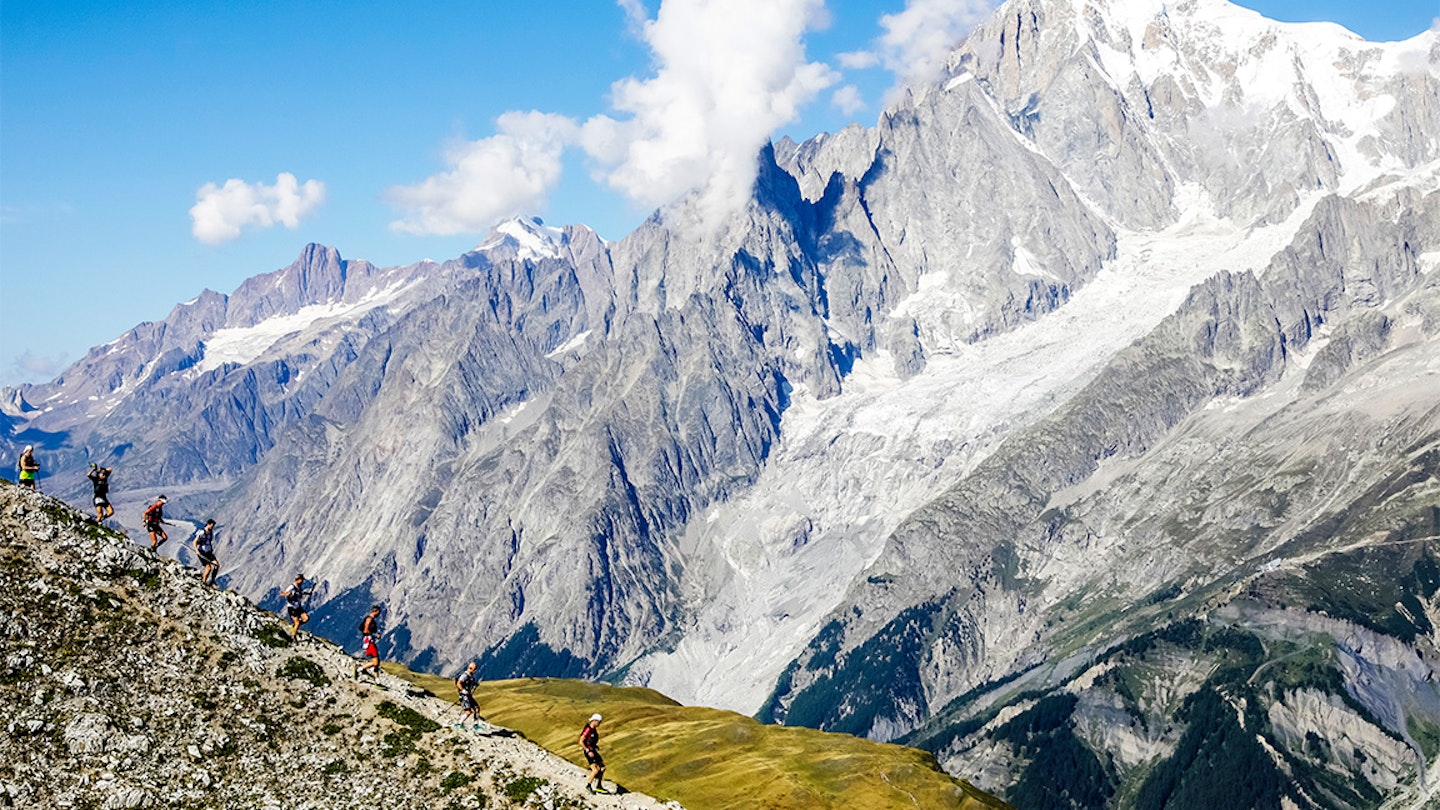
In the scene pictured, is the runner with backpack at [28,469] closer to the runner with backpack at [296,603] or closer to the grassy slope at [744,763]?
the runner with backpack at [296,603]

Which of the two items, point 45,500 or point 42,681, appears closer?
point 42,681

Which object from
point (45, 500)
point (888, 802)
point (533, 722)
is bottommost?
point (888, 802)

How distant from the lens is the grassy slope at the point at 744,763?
416 feet

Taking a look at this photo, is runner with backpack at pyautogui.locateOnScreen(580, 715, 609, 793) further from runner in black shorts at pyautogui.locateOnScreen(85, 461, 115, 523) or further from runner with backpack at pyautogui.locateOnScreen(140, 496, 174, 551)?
runner in black shorts at pyautogui.locateOnScreen(85, 461, 115, 523)

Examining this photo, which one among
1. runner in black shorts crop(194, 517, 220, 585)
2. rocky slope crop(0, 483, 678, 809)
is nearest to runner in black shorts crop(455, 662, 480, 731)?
rocky slope crop(0, 483, 678, 809)

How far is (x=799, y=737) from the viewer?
538 ft

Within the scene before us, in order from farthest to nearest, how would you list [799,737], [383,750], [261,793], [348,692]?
[799,737], [348,692], [383,750], [261,793]

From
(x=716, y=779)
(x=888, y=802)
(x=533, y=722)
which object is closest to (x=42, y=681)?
(x=716, y=779)

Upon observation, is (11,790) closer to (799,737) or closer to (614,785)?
→ (614,785)

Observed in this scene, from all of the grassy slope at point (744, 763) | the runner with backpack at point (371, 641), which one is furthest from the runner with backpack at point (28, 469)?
the grassy slope at point (744, 763)

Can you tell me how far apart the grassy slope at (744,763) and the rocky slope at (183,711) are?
196 ft

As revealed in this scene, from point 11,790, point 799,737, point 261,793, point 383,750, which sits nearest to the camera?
point 11,790

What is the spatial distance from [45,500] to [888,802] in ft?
323

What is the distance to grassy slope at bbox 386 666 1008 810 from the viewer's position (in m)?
127
